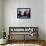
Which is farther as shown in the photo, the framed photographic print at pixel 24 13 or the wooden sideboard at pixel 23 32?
the framed photographic print at pixel 24 13

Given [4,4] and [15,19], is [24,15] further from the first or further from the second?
[4,4]

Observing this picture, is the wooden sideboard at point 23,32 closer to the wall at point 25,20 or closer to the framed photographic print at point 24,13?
the wall at point 25,20

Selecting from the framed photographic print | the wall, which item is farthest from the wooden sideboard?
the framed photographic print

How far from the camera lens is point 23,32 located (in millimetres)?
5188

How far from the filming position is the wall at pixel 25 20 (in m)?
5.29

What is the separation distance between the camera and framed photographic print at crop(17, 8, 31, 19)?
528 centimetres

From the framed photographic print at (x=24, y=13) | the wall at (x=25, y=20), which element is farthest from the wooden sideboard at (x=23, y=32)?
the framed photographic print at (x=24, y=13)

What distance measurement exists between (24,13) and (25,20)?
316 mm

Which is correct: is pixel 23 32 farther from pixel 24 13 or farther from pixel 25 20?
pixel 24 13

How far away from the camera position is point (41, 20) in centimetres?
534

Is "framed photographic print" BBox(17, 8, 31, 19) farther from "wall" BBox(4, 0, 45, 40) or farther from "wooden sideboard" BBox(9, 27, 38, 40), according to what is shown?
"wooden sideboard" BBox(9, 27, 38, 40)

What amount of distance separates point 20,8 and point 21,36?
48.8 inches

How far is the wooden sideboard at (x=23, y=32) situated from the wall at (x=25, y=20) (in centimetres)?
16

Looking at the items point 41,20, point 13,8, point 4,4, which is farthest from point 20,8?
point 41,20
